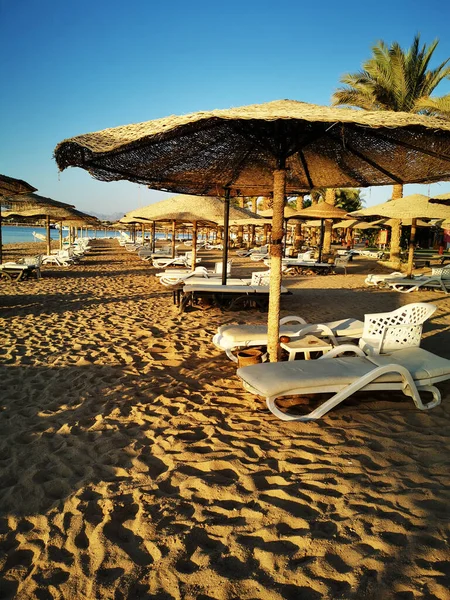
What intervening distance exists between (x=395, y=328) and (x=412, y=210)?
7.18 meters

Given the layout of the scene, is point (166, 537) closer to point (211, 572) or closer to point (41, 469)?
point (211, 572)

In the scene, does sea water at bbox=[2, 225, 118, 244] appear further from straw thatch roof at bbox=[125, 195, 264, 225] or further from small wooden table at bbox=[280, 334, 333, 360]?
small wooden table at bbox=[280, 334, 333, 360]

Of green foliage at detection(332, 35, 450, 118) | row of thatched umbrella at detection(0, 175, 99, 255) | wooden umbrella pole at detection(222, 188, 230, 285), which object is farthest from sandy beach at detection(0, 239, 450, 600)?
green foliage at detection(332, 35, 450, 118)

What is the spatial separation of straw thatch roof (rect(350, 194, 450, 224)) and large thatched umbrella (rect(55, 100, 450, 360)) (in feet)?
15.7

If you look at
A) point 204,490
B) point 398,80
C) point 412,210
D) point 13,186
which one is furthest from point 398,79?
point 204,490

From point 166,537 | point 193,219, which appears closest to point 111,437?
point 166,537

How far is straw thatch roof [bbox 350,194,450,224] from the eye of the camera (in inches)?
403

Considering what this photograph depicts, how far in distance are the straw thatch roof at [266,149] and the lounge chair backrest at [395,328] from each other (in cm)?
173

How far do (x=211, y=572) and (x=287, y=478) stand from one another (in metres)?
0.89

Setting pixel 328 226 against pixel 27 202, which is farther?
pixel 328 226

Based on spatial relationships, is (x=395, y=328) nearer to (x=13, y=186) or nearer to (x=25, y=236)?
(x=13, y=186)

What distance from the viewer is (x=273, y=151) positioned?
3990 millimetres

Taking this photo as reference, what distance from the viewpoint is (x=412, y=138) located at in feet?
13.2

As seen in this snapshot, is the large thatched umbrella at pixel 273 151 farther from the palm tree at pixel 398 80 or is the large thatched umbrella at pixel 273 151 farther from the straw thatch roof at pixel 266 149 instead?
the palm tree at pixel 398 80
